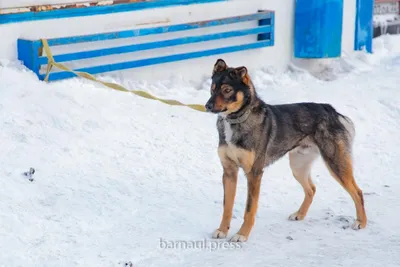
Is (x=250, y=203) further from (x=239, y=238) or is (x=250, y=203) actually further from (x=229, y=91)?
(x=229, y=91)

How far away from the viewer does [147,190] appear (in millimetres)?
Answer: 6555

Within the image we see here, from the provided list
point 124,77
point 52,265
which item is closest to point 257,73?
point 124,77

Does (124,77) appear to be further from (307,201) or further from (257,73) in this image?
(307,201)

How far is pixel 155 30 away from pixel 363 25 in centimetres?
425

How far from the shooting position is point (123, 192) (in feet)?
21.1

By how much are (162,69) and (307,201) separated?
333 cm

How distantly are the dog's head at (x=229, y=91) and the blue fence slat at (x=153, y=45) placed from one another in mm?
2672

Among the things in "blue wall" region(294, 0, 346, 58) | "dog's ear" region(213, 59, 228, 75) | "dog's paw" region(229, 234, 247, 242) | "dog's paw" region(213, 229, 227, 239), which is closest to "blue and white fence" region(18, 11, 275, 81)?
"blue wall" region(294, 0, 346, 58)

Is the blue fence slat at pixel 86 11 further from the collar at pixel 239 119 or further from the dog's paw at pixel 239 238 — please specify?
the dog's paw at pixel 239 238

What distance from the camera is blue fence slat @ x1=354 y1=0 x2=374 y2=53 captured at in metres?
11.8

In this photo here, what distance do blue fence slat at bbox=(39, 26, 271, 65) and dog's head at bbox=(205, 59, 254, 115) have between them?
2672 millimetres

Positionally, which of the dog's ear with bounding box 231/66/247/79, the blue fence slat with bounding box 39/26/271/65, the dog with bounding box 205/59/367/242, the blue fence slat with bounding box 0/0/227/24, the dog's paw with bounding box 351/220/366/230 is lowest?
the dog's paw with bounding box 351/220/366/230

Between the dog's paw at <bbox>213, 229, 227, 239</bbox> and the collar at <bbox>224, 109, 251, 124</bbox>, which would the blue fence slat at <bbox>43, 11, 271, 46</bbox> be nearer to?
the collar at <bbox>224, 109, 251, 124</bbox>

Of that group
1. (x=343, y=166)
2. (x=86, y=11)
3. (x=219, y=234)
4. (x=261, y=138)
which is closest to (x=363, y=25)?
(x=86, y=11)
